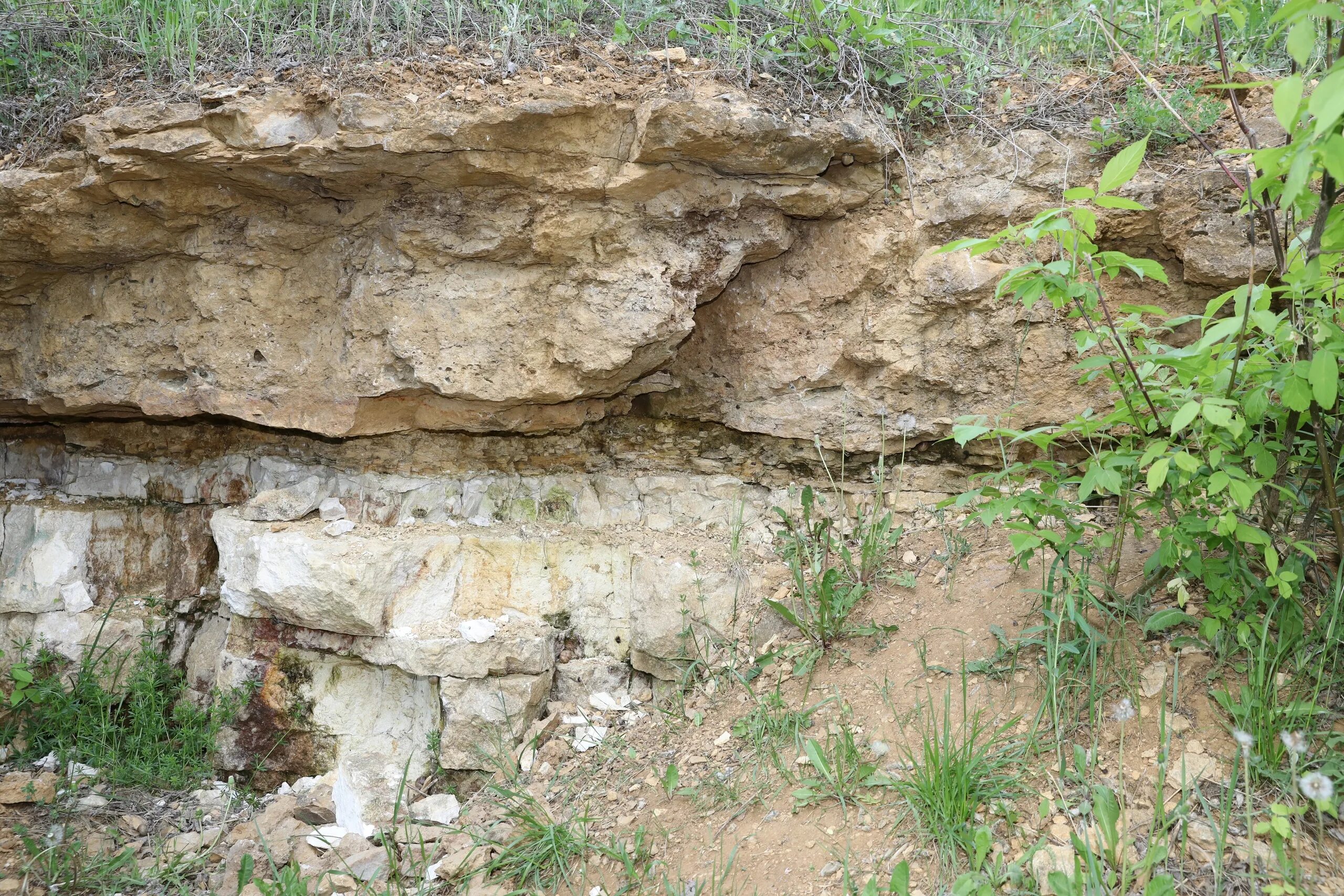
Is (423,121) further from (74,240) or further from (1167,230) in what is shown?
(1167,230)

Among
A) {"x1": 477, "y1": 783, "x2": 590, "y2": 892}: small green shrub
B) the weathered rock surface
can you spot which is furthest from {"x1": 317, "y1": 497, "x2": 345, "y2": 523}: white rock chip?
{"x1": 477, "y1": 783, "x2": 590, "y2": 892}: small green shrub

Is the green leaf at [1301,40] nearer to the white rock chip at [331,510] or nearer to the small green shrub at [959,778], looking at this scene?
the small green shrub at [959,778]

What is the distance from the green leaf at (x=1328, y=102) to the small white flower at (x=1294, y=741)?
4.66 ft

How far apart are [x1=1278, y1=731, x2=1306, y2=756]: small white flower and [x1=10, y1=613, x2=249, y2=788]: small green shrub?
3.72 metres

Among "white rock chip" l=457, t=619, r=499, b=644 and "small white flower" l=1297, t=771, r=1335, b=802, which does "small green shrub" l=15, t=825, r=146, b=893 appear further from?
"small white flower" l=1297, t=771, r=1335, b=802

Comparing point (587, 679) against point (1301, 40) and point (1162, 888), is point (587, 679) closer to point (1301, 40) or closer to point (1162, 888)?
point (1162, 888)

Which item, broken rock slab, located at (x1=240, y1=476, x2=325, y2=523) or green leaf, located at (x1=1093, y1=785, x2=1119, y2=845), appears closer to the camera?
green leaf, located at (x1=1093, y1=785, x2=1119, y2=845)

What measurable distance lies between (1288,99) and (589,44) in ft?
8.86

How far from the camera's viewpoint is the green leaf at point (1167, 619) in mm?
2535

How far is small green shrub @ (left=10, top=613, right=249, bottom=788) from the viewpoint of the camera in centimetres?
368

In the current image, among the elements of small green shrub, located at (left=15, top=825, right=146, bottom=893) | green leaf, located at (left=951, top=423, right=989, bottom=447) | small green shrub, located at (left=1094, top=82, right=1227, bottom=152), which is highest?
small green shrub, located at (left=1094, top=82, right=1227, bottom=152)

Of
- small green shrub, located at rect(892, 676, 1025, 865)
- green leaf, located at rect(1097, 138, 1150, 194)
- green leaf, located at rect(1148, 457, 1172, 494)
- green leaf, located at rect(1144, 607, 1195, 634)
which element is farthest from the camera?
green leaf, located at rect(1144, 607, 1195, 634)

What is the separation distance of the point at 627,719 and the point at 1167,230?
9.40 feet

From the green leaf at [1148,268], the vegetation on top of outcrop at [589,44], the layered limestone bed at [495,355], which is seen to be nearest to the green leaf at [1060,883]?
the green leaf at [1148,268]
